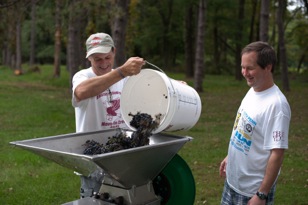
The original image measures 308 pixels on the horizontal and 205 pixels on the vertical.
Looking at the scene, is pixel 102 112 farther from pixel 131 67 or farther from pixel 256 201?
pixel 256 201

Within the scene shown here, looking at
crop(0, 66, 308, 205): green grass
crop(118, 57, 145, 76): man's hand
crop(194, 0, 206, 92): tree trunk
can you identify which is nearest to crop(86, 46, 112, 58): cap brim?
crop(118, 57, 145, 76): man's hand

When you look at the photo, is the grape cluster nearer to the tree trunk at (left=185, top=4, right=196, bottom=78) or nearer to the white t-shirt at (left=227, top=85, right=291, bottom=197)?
the white t-shirt at (left=227, top=85, right=291, bottom=197)

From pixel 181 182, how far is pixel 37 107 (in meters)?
11.8

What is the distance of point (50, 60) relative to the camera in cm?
5638

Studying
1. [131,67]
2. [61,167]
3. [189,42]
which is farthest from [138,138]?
[189,42]

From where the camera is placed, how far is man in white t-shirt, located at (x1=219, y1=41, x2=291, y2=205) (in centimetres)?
304

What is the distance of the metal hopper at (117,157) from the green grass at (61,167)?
2762 mm

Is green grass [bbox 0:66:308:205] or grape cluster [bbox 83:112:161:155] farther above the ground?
grape cluster [bbox 83:112:161:155]

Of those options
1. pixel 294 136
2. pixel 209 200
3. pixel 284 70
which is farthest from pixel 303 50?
pixel 209 200

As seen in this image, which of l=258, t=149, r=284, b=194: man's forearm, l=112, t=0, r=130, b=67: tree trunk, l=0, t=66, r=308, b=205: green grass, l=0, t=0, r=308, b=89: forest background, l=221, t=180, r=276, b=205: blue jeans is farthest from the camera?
l=0, t=0, r=308, b=89: forest background

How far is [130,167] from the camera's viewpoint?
2.94 m

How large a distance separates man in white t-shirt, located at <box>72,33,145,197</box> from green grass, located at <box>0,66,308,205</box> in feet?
8.12

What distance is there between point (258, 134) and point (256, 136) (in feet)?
0.08

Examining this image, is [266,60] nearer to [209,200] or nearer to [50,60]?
[209,200]
